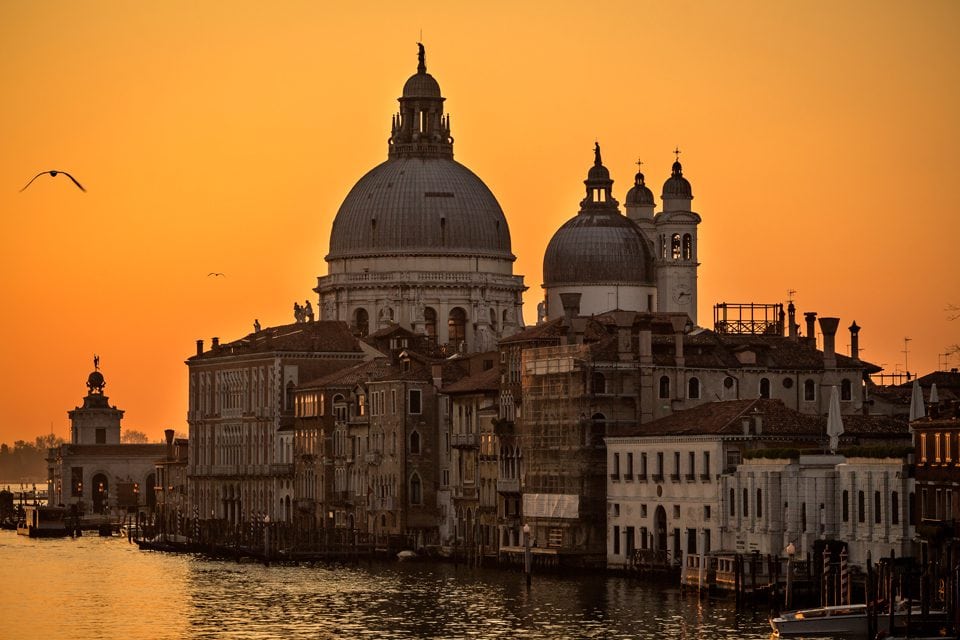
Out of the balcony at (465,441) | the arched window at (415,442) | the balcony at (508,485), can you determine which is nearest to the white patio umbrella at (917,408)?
the balcony at (508,485)

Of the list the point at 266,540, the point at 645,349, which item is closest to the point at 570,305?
the point at 645,349

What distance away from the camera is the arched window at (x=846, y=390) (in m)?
113

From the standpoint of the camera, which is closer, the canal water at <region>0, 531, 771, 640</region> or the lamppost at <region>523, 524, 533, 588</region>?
the canal water at <region>0, 531, 771, 640</region>

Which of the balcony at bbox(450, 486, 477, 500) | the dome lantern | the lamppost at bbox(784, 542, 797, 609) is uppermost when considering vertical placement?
the dome lantern

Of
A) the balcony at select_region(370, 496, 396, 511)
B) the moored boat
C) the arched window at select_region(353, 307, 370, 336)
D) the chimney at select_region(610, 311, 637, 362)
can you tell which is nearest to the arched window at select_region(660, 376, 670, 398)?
the chimney at select_region(610, 311, 637, 362)

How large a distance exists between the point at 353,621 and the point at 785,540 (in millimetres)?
14032

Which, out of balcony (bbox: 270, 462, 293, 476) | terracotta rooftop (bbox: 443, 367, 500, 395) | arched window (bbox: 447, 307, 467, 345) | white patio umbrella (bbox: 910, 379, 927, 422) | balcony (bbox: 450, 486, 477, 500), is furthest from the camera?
arched window (bbox: 447, 307, 467, 345)

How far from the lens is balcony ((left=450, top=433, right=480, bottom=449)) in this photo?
120 meters

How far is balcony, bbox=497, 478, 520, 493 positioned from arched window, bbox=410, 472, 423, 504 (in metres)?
9.53

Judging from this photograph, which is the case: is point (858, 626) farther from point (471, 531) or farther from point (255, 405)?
point (255, 405)

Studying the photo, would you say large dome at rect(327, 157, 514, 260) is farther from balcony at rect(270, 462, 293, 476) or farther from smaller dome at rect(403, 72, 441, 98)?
balcony at rect(270, 462, 293, 476)

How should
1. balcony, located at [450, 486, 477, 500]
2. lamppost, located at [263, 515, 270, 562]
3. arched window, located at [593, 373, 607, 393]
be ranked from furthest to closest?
lamppost, located at [263, 515, 270, 562] < balcony, located at [450, 486, 477, 500] < arched window, located at [593, 373, 607, 393]

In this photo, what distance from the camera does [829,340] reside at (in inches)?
4419

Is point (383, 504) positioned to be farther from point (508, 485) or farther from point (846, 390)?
point (846, 390)
